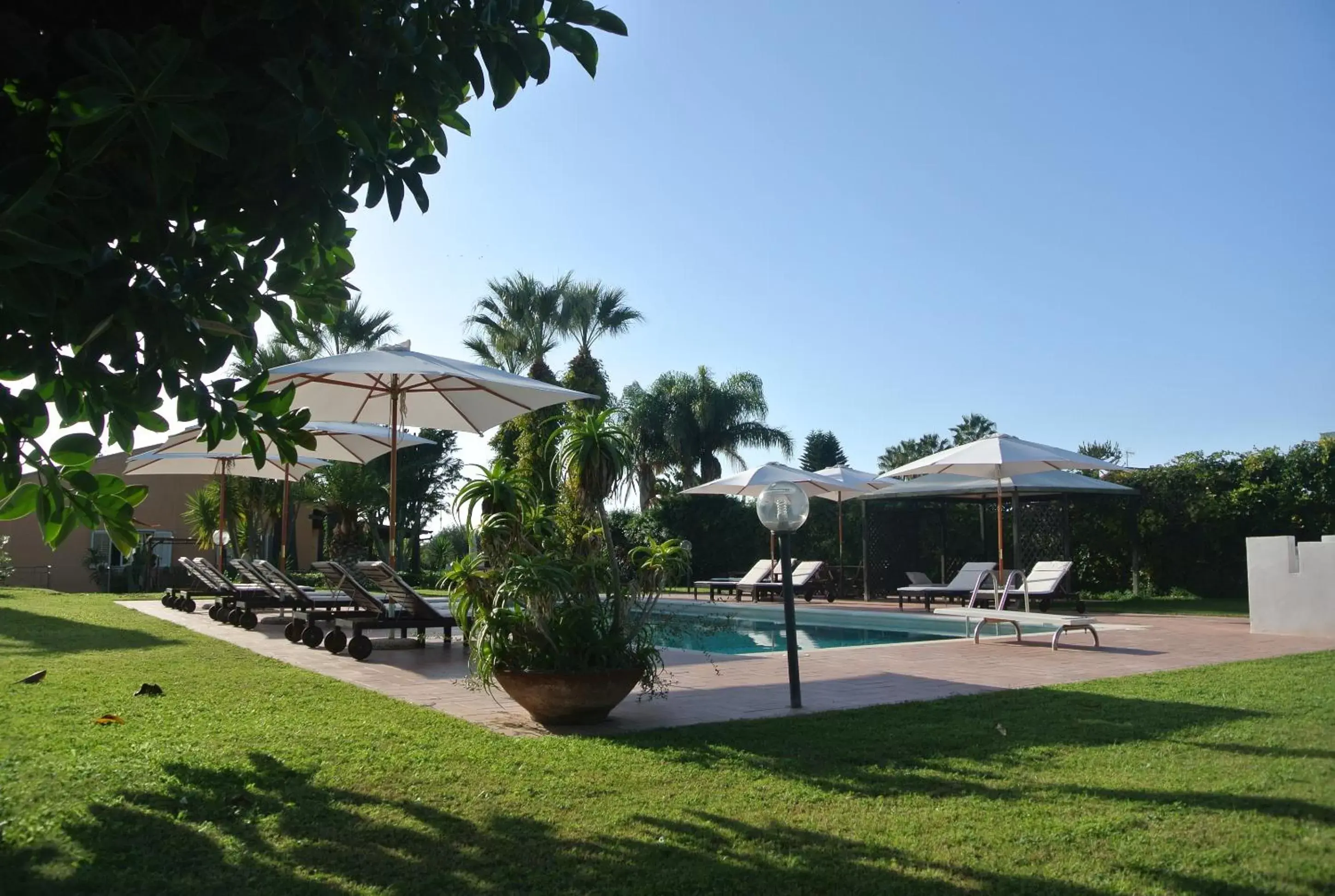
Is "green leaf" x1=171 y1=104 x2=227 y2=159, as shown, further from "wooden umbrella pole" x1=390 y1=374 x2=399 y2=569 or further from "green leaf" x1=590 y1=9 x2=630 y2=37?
"wooden umbrella pole" x1=390 y1=374 x2=399 y2=569

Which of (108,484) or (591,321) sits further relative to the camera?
(591,321)

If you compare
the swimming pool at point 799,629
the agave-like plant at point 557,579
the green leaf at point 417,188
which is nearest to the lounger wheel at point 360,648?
the agave-like plant at point 557,579

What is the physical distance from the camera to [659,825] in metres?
4.01

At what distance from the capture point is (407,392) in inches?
448

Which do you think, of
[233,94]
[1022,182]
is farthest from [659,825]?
[1022,182]

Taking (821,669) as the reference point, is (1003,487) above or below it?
above

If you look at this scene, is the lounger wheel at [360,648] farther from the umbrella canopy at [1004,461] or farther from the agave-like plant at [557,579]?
the umbrella canopy at [1004,461]

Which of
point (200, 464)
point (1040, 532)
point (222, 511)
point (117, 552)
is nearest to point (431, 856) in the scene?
point (222, 511)

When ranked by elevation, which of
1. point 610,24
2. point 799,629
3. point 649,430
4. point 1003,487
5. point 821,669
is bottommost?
point 799,629

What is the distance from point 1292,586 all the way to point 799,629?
775 centimetres

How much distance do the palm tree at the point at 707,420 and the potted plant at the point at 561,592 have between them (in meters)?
28.1

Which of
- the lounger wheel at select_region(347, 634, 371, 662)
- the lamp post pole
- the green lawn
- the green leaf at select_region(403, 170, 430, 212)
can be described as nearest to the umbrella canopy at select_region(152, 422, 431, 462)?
the lounger wheel at select_region(347, 634, 371, 662)

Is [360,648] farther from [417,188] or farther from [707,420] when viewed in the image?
[707,420]

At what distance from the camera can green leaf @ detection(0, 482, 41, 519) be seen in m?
2.86
